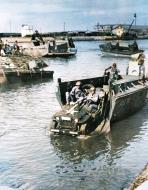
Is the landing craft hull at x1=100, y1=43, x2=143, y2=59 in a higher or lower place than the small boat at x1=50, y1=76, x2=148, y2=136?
lower

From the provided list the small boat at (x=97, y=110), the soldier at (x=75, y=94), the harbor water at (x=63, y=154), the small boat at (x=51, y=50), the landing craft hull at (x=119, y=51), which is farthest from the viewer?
the landing craft hull at (x=119, y=51)

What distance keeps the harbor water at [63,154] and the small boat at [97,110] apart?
1.37ft

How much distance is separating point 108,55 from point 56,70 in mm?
21261

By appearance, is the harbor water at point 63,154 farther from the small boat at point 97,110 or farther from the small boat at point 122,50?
the small boat at point 122,50

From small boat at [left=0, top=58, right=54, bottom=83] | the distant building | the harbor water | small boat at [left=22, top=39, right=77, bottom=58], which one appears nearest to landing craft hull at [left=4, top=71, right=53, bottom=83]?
small boat at [left=0, top=58, right=54, bottom=83]

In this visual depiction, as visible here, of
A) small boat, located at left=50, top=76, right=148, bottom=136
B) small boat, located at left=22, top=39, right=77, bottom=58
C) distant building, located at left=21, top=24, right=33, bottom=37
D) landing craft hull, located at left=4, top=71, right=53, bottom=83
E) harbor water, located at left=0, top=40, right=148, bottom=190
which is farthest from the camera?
distant building, located at left=21, top=24, right=33, bottom=37

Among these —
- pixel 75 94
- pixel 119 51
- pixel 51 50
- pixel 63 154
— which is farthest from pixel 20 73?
pixel 51 50

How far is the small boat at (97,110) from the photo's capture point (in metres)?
21.1

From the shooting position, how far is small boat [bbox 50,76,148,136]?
69.2ft

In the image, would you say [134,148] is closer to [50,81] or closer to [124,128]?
[124,128]

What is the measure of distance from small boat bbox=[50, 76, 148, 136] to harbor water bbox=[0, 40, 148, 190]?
0.42 metres

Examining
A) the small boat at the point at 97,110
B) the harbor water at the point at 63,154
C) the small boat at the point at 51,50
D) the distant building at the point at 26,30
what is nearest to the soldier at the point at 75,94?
the small boat at the point at 97,110

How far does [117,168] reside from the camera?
17625 mm

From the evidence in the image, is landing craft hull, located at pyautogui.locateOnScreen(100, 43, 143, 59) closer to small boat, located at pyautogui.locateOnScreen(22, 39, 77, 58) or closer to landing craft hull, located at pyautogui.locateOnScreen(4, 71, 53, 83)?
small boat, located at pyautogui.locateOnScreen(22, 39, 77, 58)
